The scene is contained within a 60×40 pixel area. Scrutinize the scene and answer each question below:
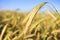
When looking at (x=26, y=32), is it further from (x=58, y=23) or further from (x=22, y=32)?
(x=58, y=23)

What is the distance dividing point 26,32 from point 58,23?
200 millimetres

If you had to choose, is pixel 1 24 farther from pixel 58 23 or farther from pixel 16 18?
pixel 58 23

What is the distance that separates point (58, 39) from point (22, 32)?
0.17 m

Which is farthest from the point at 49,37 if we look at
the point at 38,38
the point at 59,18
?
the point at 59,18

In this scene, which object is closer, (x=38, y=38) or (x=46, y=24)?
(x=38, y=38)

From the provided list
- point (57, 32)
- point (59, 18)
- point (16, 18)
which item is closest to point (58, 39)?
point (57, 32)

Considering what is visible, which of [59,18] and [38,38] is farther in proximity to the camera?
[59,18]

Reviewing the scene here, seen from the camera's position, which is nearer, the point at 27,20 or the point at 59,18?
the point at 27,20

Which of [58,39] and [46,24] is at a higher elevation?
[46,24]

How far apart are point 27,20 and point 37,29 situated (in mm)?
76

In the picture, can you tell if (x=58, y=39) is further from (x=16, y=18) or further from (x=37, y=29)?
(x=16, y=18)

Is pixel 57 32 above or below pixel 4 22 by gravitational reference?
below

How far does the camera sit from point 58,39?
790mm

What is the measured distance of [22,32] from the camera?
758 mm
